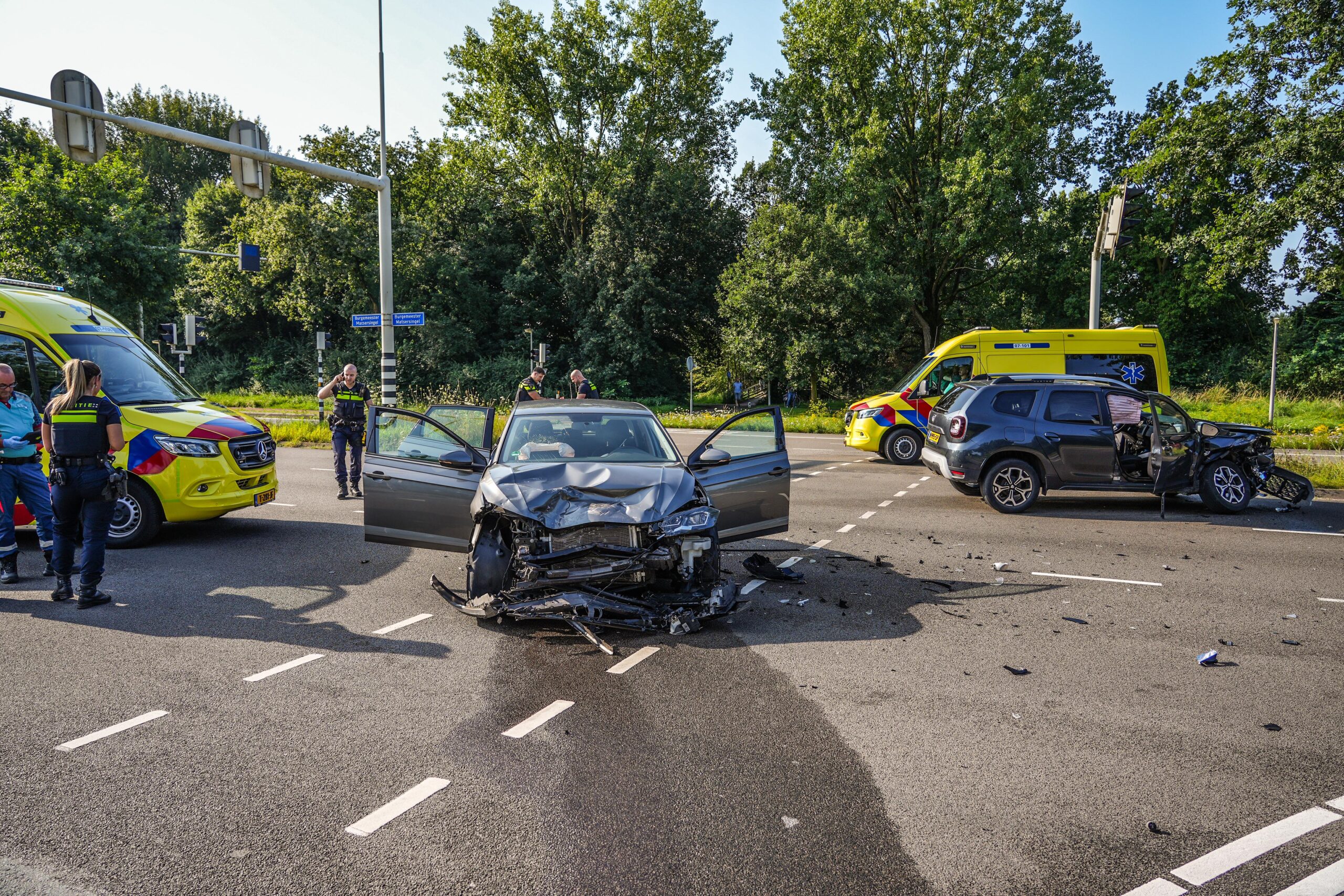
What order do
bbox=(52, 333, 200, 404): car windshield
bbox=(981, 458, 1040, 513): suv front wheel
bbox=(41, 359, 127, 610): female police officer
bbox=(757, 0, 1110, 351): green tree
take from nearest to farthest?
bbox=(41, 359, 127, 610): female police officer → bbox=(52, 333, 200, 404): car windshield → bbox=(981, 458, 1040, 513): suv front wheel → bbox=(757, 0, 1110, 351): green tree

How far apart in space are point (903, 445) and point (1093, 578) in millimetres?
9390

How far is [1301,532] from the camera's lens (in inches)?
371

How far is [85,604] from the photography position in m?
6.20

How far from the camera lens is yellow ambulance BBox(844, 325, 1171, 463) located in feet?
51.9

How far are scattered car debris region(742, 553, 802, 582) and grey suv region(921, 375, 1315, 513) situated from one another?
4605 mm

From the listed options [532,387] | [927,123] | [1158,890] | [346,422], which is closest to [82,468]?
[346,422]

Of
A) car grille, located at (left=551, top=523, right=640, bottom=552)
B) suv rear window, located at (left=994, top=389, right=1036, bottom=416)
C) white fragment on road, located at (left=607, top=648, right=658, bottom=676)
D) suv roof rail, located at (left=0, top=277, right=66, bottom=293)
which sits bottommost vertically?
white fragment on road, located at (left=607, top=648, right=658, bottom=676)

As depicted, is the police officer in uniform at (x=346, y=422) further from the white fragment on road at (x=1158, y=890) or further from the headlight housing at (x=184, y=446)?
the white fragment on road at (x=1158, y=890)

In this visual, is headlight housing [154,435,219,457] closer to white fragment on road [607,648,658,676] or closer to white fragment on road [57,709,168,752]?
white fragment on road [57,709,168,752]

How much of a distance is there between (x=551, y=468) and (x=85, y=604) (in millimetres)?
3759

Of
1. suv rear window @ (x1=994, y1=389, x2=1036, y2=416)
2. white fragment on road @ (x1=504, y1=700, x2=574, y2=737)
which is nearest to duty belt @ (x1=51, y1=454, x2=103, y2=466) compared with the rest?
white fragment on road @ (x1=504, y1=700, x2=574, y2=737)

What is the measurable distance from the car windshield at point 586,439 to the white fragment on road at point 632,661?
154 centimetres

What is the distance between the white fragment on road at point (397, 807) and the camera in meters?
A: 3.14

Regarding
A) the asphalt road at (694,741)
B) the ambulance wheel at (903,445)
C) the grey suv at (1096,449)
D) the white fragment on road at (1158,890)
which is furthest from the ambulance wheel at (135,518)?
the ambulance wheel at (903,445)
